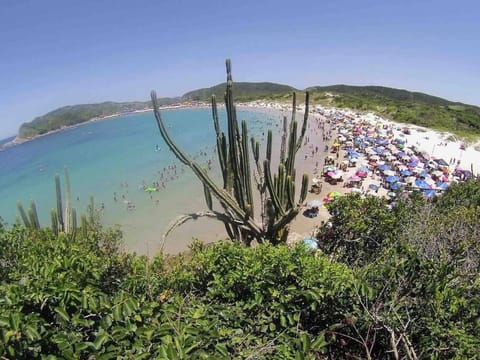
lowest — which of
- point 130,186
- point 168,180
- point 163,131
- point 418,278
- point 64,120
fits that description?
point 130,186

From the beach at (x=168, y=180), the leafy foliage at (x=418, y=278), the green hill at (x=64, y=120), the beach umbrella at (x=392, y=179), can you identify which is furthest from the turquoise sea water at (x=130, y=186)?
the green hill at (x=64, y=120)

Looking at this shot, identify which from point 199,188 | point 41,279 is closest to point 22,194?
point 199,188

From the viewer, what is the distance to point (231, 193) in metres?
8.64

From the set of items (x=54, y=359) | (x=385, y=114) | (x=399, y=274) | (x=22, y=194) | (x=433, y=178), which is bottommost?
(x=22, y=194)

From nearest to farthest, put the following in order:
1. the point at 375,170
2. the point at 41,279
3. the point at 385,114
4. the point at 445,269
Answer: the point at 41,279, the point at 445,269, the point at 375,170, the point at 385,114

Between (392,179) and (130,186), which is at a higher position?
(392,179)

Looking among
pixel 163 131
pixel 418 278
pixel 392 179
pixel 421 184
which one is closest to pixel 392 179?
pixel 392 179

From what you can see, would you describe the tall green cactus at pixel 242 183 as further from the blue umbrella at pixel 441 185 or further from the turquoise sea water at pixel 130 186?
the blue umbrella at pixel 441 185

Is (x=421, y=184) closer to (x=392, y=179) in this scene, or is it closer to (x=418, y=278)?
(x=392, y=179)

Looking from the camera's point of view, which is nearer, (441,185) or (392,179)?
(441,185)

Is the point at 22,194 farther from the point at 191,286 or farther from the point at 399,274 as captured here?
the point at 399,274

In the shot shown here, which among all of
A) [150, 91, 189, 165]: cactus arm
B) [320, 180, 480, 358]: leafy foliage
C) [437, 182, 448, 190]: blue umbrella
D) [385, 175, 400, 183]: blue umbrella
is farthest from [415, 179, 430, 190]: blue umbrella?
[150, 91, 189, 165]: cactus arm

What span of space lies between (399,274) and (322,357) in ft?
5.41

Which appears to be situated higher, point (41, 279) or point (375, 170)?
point (41, 279)
